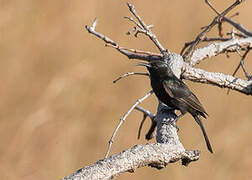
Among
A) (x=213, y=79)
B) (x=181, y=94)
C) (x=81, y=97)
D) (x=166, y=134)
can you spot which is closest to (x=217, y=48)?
(x=213, y=79)

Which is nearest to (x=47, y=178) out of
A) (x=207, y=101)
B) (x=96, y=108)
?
(x=96, y=108)

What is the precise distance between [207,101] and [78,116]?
1641mm

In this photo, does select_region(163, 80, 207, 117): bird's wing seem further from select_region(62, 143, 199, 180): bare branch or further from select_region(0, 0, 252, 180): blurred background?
select_region(62, 143, 199, 180): bare branch

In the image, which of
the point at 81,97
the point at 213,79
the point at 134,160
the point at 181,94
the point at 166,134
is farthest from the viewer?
the point at 81,97

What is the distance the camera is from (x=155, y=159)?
2.93 m

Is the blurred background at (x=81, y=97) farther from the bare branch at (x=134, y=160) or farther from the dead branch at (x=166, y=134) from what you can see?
the bare branch at (x=134, y=160)

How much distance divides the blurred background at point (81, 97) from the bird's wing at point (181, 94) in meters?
1.45

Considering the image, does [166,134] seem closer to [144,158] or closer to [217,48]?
[144,158]

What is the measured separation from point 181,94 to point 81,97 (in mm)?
2116

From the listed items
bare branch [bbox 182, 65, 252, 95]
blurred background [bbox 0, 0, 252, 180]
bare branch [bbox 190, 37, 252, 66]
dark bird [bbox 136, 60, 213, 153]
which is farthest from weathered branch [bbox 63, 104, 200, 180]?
blurred background [bbox 0, 0, 252, 180]

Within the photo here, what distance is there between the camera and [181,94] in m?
5.11

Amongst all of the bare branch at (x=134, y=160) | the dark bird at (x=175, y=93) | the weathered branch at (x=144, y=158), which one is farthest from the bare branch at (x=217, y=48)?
the bare branch at (x=134, y=160)

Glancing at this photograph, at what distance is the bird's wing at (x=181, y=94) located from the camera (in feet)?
16.6

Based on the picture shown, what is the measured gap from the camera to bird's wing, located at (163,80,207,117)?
16.6 feet
